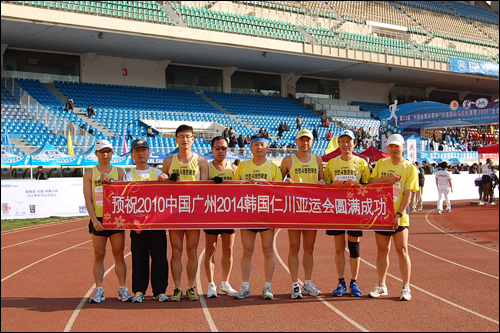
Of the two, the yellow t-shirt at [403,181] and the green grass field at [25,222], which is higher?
the yellow t-shirt at [403,181]

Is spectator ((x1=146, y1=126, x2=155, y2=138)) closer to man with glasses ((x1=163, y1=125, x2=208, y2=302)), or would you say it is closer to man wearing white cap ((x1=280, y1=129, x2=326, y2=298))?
man with glasses ((x1=163, y1=125, x2=208, y2=302))

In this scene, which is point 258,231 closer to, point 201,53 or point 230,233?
point 230,233

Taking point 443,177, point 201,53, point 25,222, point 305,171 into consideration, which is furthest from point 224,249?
point 201,53

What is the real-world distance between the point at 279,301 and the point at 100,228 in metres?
2.27

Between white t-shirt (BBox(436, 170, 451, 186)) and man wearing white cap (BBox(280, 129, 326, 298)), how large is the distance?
1152cm

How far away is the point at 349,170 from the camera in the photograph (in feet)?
20.4

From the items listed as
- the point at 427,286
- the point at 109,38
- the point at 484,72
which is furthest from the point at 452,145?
the point at 427,286

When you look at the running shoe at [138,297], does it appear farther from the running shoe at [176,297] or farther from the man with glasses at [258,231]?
the man with glasses at [258,231]

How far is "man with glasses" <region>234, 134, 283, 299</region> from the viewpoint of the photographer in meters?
5.89

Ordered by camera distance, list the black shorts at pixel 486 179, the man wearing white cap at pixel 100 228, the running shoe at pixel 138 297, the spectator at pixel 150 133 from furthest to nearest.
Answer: the spectator at pixel 150 133
the black shorts at pixel 486 179
the man wearing white cap at pixel 100 228
the running shoe at pixel 138 297

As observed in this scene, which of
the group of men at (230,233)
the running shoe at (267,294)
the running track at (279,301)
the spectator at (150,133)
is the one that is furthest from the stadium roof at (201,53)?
the running shoe at (267,294)

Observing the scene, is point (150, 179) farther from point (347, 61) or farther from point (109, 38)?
point (347, 61)

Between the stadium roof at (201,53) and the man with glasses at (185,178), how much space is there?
20802mm

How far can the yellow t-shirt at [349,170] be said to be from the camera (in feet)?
20.4
